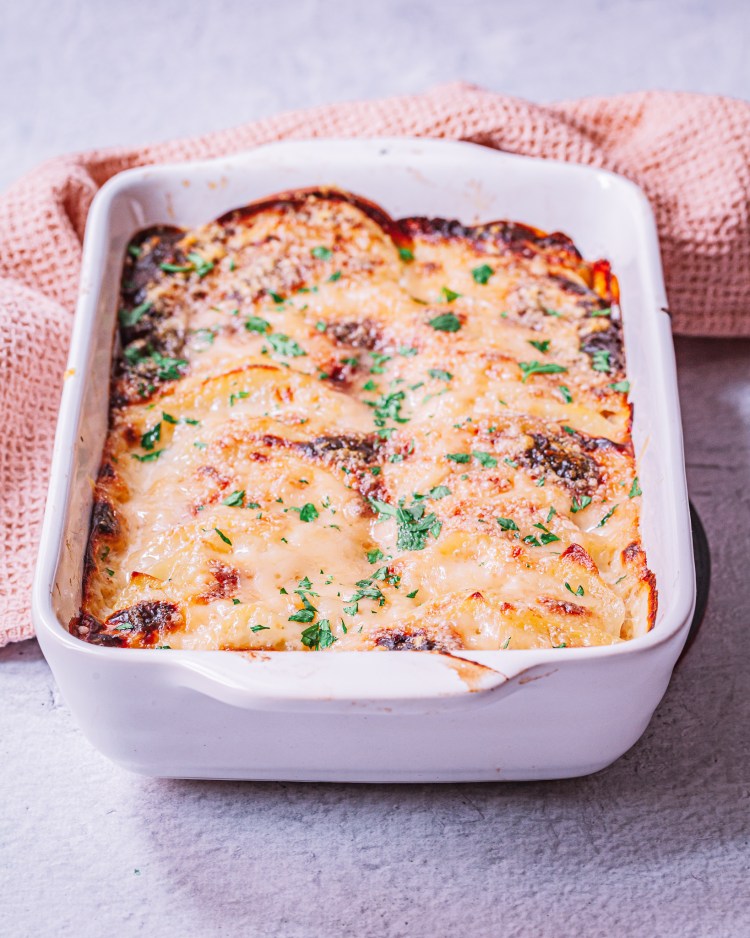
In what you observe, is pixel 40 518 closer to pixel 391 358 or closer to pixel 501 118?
pixel 391 358

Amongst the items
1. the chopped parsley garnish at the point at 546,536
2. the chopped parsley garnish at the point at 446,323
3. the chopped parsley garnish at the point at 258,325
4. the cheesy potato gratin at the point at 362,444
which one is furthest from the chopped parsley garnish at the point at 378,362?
the chopped parsley garnish at the point at 546,536

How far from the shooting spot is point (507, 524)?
7.04ft

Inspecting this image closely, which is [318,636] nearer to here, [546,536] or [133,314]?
[546,536]

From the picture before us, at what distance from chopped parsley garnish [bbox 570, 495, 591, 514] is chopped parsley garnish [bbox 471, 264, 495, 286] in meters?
0.67

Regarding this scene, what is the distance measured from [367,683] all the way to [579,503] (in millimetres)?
646

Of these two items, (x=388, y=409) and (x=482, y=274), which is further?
(x=482, y=274)

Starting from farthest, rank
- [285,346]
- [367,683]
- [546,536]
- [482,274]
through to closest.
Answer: [482,274] < [285,346] < [546,536] < [367,683]

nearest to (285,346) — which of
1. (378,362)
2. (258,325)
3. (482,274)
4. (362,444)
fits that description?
(258,325)

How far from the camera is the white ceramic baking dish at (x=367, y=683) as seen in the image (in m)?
1.76

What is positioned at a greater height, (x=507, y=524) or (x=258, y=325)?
(x=258, y=325)

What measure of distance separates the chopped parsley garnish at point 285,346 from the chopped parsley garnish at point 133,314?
0.28 m

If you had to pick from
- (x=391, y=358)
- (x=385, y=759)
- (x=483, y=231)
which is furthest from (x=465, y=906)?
(x=483, y=231)

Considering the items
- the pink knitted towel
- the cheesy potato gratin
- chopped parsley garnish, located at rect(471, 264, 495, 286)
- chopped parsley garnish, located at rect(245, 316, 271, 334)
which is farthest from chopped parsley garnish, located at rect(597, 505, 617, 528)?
the pink knitted towel

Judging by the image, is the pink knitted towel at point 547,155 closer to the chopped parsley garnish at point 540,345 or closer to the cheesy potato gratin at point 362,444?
the cheesy potato gratin at point 362,444
